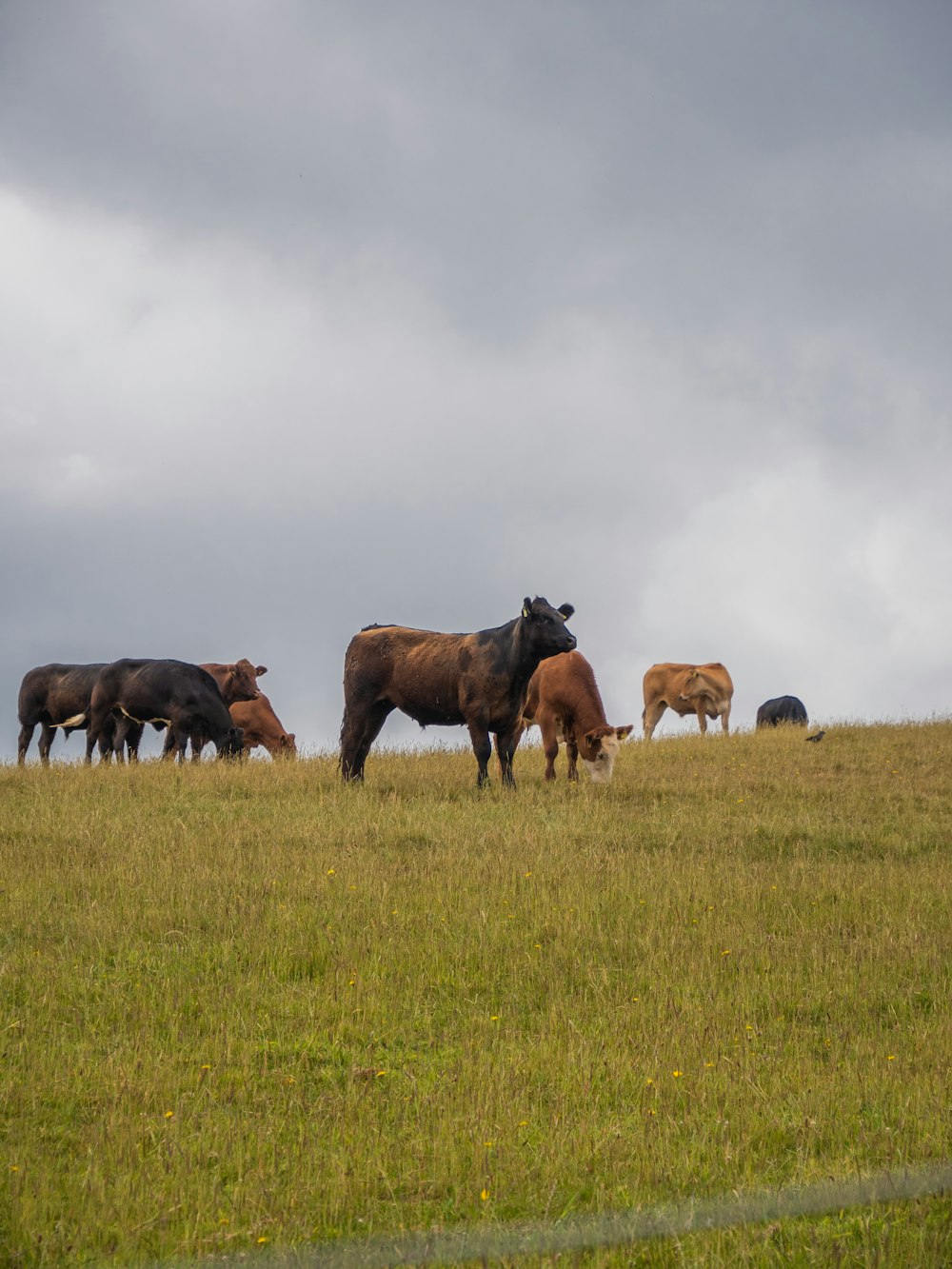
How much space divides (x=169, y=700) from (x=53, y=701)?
4.75 meters

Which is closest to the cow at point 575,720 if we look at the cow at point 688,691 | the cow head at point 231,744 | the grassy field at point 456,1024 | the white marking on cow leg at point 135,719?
the grassy field at point 456,1024

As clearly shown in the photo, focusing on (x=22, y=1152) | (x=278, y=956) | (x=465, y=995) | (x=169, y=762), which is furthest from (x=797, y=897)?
(x=169, y=762)

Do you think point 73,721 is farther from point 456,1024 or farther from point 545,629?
point 456,1024

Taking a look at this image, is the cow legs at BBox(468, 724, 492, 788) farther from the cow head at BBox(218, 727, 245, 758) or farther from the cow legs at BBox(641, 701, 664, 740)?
the cow legs at BBox(641, 701, 664, 740)

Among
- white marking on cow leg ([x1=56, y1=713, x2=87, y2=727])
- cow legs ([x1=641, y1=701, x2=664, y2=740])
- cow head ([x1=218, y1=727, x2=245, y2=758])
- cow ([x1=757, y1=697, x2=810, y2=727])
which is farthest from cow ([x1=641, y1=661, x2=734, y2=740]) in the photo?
white marking on cow leg ([x1=56, y1=713, x2=87, y2=727])

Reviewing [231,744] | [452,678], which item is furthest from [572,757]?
[231,744]

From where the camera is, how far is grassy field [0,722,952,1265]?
16.2 ft

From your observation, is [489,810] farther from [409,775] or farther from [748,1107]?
[748,1107]

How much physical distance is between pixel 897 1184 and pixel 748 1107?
980 mm

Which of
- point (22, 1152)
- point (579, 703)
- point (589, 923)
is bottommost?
point (22, 1152)

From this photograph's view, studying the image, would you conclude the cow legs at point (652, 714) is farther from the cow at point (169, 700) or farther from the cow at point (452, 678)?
the cow at point (452, 678)

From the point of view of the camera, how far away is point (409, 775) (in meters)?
18.0

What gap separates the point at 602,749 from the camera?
17.5m

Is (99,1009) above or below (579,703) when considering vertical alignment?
below
